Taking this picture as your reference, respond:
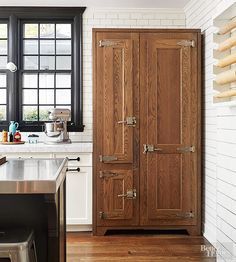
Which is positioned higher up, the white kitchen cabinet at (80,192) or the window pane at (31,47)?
the window pane at (31,47)

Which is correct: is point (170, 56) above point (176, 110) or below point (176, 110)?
above

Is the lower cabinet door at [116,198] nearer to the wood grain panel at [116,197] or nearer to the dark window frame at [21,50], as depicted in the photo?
the wood grain panel at [116,197]

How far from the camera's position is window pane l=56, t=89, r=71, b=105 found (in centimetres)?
592

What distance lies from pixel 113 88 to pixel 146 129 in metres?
0.59

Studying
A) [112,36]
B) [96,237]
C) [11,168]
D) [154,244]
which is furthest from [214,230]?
[11,168]

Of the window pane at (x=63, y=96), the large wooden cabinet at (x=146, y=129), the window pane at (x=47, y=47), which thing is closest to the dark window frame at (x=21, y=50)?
the window pane at (x=63, y=96)

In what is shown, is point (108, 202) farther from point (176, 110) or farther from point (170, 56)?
point (170, 56)

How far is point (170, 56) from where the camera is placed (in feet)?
16.4

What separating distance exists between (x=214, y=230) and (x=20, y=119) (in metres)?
2.85

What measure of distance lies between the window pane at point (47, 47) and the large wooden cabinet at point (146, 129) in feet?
3.65

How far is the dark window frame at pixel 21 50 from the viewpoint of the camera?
5762mm

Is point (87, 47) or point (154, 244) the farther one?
point (87, 47)

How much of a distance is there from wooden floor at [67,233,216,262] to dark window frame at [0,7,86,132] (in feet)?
5.22

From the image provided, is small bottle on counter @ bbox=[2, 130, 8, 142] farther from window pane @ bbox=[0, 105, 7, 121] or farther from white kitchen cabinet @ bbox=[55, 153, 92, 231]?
white kitchen cabinet @ bbox=[55, 153, 92, 231]
